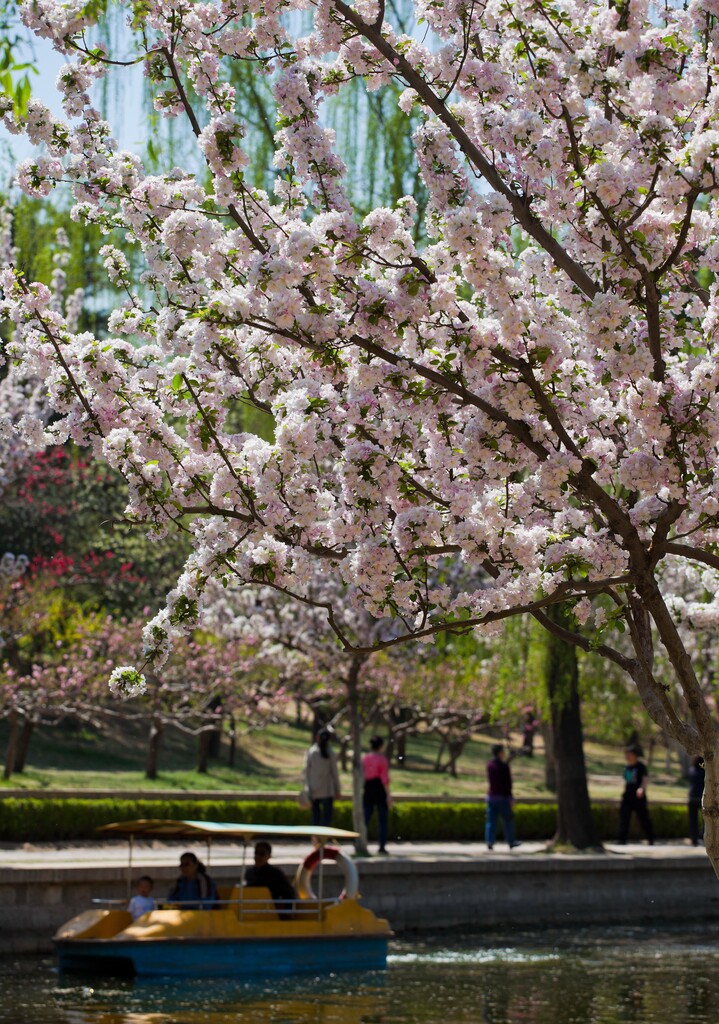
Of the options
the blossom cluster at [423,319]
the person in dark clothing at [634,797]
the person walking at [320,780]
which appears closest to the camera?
the blossom cluster at [423,319]

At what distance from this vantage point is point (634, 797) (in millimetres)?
23516

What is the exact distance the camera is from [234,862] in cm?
1805

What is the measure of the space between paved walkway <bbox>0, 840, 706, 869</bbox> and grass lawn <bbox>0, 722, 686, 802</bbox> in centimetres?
383

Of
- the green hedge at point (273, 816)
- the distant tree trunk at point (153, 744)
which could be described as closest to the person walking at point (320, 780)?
the green hedge at point (273, 816)

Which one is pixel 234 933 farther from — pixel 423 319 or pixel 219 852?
pixel 423 319

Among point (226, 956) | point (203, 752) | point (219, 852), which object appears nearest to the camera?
point (226, 956)

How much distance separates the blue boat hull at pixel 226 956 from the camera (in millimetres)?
13953

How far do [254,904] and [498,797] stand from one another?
707 cm

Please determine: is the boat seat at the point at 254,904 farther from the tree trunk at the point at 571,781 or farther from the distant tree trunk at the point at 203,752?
the distant tree trunk at the point at 203,752

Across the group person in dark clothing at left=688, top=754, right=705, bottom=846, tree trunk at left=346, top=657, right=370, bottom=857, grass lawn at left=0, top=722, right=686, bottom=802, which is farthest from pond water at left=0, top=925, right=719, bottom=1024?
grass lawn at left=0, top=722, right=686, bottom=802

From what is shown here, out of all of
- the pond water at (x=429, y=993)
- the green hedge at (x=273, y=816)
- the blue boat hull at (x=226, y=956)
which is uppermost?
the green hedge at (x=273, y=816)

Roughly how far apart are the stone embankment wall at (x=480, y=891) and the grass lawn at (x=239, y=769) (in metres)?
8.22

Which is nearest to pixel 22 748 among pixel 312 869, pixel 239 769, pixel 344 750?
pixel 344 750

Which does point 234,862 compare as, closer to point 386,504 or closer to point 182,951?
point 182,951
